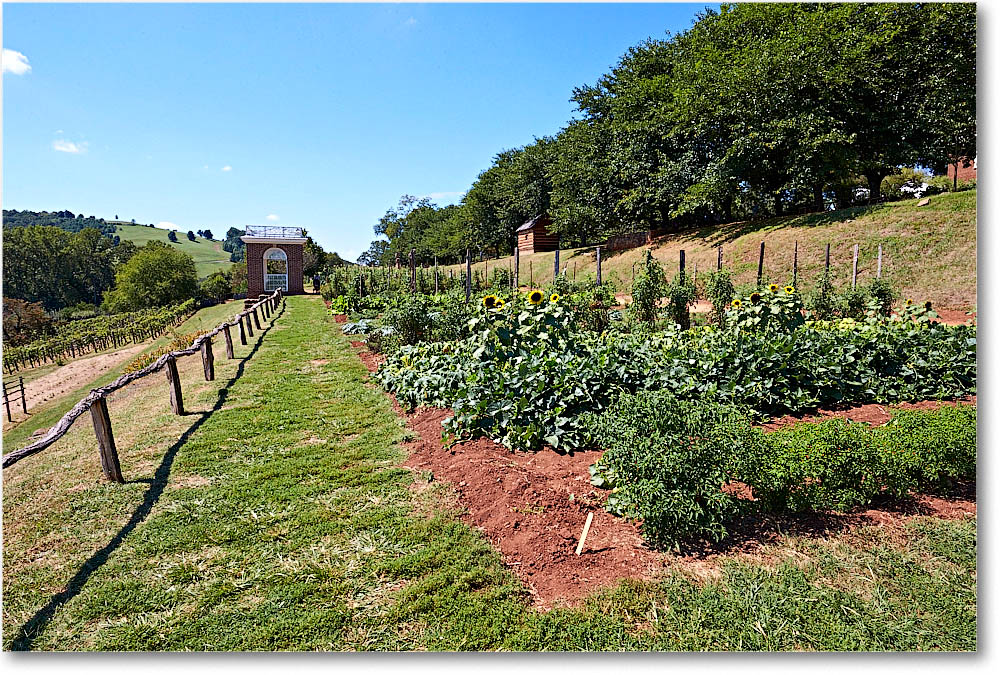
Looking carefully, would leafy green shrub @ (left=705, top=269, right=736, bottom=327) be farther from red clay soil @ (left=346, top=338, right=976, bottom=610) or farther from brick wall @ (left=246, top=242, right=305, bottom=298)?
brick wall @ (left=246, top=242, right=305, bottom=298)

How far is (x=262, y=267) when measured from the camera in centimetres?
3122

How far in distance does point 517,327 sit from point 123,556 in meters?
3.17

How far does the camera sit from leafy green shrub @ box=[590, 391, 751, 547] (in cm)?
251

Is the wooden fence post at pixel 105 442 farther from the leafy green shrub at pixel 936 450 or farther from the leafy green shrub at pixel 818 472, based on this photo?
the leafy green shrub at pixel 936 450

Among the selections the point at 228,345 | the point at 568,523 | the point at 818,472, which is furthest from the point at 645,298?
the point at 228,345

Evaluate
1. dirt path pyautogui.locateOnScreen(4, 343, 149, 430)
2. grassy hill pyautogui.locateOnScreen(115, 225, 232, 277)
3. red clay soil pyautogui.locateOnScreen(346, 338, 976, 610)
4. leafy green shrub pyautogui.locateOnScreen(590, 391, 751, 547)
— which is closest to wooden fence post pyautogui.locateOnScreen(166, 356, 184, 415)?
red clay soil pyautogui.locateOnScreen(346, 338, 976, 610)

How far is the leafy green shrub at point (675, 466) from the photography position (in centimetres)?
251

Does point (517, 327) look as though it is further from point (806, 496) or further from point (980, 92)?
point (980, 92)

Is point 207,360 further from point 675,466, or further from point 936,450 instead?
point 936,450

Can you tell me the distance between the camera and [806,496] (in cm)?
273

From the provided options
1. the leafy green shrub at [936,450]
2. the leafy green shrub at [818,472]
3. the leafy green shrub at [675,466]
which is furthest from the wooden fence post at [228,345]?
the leafy green shrub at [936,450]

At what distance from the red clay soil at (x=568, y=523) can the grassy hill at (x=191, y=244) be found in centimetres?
6473

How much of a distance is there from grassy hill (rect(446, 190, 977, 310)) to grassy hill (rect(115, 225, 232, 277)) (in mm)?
57564

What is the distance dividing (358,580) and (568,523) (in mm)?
1134
